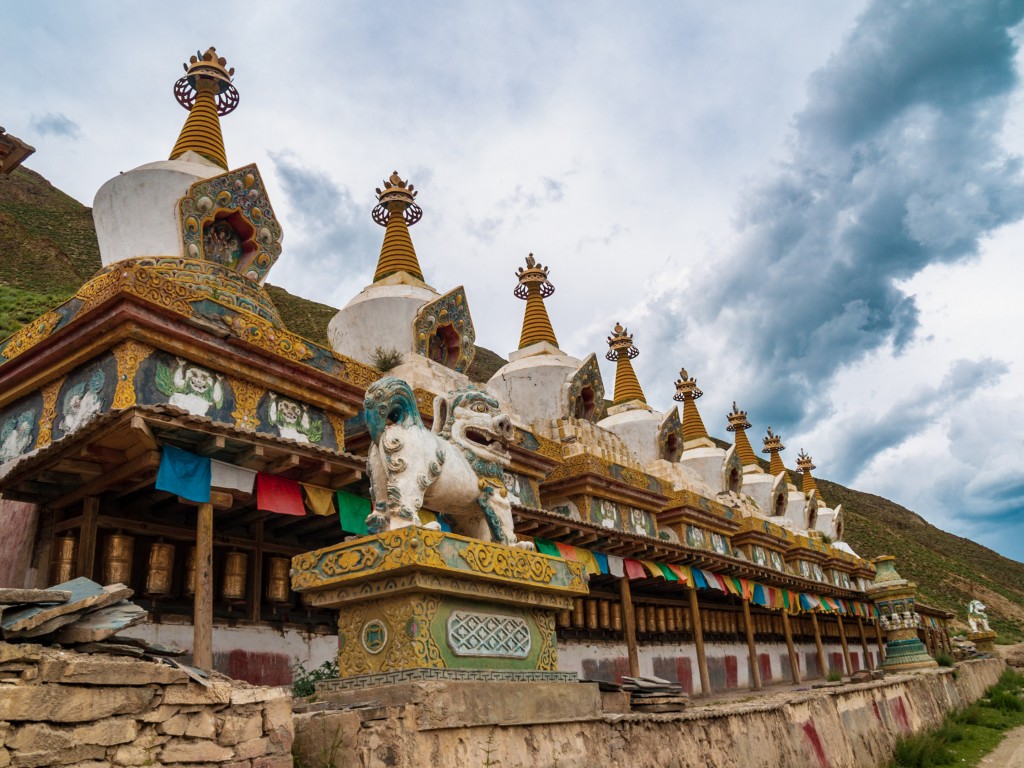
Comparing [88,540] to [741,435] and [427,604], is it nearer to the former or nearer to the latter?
[427,604]

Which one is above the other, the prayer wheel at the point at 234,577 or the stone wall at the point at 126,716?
the prayer wheel at the point at 234,577

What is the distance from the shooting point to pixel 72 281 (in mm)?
42750

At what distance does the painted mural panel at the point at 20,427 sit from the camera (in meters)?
10.2

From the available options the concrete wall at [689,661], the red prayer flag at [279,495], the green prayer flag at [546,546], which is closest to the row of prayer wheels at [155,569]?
the red prayer flag at [279,495]

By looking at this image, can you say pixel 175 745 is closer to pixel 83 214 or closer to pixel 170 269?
pixel 170 269

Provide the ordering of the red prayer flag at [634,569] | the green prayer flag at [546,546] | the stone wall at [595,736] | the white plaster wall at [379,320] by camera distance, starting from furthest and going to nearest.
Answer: the white plaster wall at [379,320] → the red prayer flag at [634,569] → the green prayer flag at [546,546] → the stone wall at [595,736]

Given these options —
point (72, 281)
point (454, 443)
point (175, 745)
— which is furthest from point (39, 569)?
point (72, 281)

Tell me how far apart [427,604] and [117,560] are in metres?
5.48

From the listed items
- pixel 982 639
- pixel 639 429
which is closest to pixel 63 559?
pixel 639 429

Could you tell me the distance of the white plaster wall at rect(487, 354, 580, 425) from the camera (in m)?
20.2

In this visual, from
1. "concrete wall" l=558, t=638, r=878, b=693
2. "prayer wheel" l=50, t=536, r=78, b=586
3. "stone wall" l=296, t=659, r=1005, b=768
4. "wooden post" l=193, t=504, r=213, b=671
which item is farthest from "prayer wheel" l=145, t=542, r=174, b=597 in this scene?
"concrete wall" l=558, t=638, r=878, b=693

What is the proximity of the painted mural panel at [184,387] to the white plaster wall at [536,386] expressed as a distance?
1038 centimetres

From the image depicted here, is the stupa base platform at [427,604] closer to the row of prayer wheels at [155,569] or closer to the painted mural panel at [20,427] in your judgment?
the row of prayer wheels at [155,569]

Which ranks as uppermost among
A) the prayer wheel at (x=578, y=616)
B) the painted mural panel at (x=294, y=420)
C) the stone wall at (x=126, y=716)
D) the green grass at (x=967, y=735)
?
the painted mural panel at (x=294, y=420)
